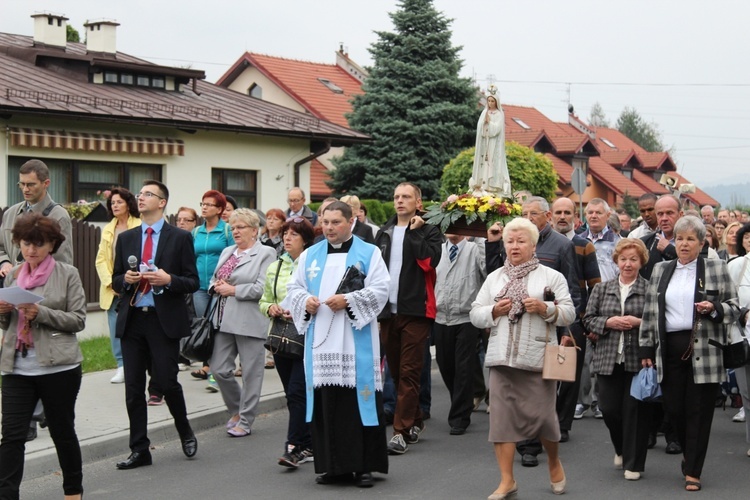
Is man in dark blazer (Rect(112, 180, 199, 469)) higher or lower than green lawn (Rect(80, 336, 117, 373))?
higher

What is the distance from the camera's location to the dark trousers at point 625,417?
27.4 feet

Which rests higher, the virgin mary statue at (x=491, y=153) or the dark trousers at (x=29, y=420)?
the virgin mary statue at (x=491, y=153)

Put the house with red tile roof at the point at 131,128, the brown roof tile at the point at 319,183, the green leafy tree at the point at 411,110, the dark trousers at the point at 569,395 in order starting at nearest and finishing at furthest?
the dark trousers at the point at 569,395
the house with red tile roof at the point at 131,128
the green leafy tree at the point at 411,110
the brown roof tile at the point at 319,183

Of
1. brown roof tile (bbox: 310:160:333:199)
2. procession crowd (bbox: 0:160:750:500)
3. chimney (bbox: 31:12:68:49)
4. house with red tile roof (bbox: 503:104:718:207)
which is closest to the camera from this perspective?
procession crowd (bbox: 0:160:750:500)

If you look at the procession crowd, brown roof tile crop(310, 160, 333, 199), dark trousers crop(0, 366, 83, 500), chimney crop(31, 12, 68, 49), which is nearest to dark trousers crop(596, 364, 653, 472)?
the procession crowd

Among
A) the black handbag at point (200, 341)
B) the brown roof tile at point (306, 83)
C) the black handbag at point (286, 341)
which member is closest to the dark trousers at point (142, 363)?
the black handbag at point (286, 341)

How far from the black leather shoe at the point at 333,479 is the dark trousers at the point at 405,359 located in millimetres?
1276

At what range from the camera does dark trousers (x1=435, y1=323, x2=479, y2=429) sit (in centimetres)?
1034

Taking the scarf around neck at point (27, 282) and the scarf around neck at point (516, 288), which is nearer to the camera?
the scarf around neck at point (27, 282)

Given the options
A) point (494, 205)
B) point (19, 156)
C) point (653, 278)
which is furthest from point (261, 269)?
point (19, 156)

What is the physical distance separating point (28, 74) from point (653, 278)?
1786 cm

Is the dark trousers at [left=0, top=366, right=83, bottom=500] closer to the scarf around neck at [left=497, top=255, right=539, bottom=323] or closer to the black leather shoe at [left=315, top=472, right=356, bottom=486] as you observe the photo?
the black leather shoe at [left=315, top=472, right=356, bottom=486]

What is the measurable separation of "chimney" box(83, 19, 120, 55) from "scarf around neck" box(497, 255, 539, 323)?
21.0 meters

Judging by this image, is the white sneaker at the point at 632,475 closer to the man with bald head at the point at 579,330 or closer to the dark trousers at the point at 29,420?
the man with bald head at the point at 579,330
